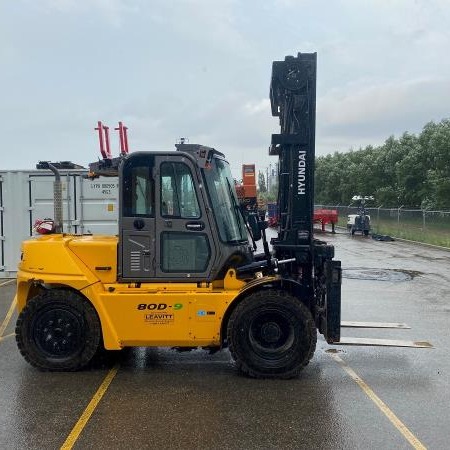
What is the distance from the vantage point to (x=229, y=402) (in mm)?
5520

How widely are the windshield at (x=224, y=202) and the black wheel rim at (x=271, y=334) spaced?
3.19 ft

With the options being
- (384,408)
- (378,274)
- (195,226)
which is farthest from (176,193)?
(378,274)

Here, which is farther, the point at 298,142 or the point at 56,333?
the point at 298,142

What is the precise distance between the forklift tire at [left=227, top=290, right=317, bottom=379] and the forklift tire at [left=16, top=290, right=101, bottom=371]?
1633mm

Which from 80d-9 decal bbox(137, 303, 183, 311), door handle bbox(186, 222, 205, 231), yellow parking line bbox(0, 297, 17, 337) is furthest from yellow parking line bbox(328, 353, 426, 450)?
yellow parking line bbox(0, 297, 17, 337)

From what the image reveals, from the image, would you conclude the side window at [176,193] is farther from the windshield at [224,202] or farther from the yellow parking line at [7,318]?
the yellow parking line at [7,318]

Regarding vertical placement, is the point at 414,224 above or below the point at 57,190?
below

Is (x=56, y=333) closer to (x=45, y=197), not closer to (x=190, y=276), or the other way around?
(x=190, y=276)

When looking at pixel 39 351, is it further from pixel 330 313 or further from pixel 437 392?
pixel 437 392

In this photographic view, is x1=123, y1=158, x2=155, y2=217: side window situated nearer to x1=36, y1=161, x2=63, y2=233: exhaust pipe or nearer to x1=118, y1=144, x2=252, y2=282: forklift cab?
x1=118, y1=144, x2=252, y2=282: forklift cab

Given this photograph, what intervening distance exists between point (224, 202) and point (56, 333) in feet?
8.10

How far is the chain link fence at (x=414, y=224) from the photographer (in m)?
27.2

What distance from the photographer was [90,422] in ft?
16.5

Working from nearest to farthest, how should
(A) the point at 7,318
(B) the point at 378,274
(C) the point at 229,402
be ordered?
(C) the point at 229,402, (A) the point at 7,318, (B) the point at 378,274
